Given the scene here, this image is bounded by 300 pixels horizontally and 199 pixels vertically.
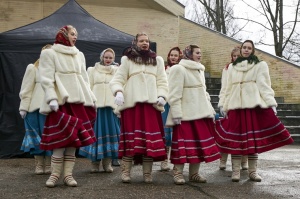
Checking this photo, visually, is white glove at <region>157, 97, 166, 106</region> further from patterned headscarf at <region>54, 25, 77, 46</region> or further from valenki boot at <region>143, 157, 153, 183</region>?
patterned headscarf at <region>54, 25, 77, 46</region>

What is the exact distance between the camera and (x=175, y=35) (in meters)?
17.5

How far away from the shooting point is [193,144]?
598cm

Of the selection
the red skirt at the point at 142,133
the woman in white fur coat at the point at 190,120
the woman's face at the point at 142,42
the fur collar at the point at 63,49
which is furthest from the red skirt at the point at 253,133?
the fur collar at the point at 63,49

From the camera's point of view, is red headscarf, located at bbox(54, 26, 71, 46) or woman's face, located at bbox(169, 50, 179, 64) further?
woman's face, located at bbox(169, 50, 179, 64)

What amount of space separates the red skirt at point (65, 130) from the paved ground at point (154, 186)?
508 millimetres

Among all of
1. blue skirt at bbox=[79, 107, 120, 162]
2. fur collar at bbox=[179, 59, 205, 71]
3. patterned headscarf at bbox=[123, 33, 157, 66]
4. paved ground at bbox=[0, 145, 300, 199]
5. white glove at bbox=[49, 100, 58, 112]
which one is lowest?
paved ground at bbox=[0, 145, 300, 199]

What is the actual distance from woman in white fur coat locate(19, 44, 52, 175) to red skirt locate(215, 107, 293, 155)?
8.66 feet

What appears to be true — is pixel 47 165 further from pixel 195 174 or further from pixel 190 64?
pixel 190 64

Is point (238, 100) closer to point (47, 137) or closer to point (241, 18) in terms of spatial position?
point (47, 137)

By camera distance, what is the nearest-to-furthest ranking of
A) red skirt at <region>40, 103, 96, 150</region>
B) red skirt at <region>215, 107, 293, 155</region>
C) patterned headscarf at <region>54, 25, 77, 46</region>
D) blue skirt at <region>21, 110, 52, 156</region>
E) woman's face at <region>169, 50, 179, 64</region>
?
red skirt at <region>40, 103, 96, 150</region> → patterned headscarf at <region>54, 25, 77, 46</region> → red skirt at <region>215, 107, 293, 155</region> → blue skirt at <region>21, 110, 52, 156</region> → woman's face at <region>169, 50, 179, 64</region>

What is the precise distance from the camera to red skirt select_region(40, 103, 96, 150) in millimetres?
5570

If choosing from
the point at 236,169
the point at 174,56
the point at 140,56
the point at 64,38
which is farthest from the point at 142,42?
the point at 236,169

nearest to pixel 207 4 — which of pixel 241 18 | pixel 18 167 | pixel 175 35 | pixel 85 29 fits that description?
pixel 241 18

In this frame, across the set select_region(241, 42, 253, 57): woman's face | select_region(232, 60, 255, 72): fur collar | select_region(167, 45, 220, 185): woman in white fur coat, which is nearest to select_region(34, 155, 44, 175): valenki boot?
select_region(167, 45, 220, 185): woman in white fur coat
